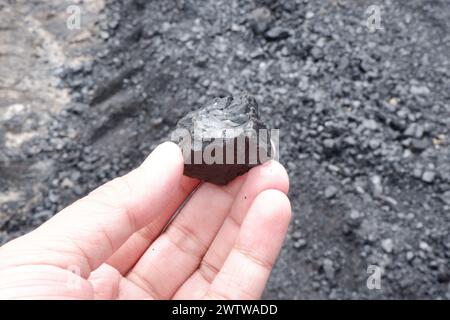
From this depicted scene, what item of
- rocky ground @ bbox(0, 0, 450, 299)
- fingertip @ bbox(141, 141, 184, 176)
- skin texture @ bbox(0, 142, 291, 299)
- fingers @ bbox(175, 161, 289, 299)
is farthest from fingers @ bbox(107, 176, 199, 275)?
rocky ground @ bbox(0, 0, 450, 299)

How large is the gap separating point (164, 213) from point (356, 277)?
5.51 feet

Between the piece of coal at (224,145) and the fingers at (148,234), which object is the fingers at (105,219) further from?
the fingers at (148,234)

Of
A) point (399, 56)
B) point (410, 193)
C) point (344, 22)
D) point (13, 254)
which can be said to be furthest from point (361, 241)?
point (13, 254)

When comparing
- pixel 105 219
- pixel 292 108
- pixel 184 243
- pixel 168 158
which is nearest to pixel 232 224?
pixel 184 243

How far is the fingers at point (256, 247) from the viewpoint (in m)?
2.50

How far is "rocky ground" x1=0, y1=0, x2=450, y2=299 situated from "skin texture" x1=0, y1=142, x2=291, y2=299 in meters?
1.31

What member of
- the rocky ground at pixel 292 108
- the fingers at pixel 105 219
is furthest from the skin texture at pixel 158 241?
the rocky ground at pixel 292 108

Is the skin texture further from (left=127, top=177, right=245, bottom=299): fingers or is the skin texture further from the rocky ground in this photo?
the rocky ground

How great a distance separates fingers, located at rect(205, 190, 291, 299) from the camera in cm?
250

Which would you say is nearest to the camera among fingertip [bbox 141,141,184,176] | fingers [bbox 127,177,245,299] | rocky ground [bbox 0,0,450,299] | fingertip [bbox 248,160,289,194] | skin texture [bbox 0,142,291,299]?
skin texture [bbox 0,142,291,299]

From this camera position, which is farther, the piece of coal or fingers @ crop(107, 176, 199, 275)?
fingers @ crop(107, 176, 199, 275)

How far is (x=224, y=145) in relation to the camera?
9.18ft

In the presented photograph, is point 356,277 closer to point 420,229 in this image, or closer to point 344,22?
point 420,229

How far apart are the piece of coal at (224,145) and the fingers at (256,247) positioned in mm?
306
